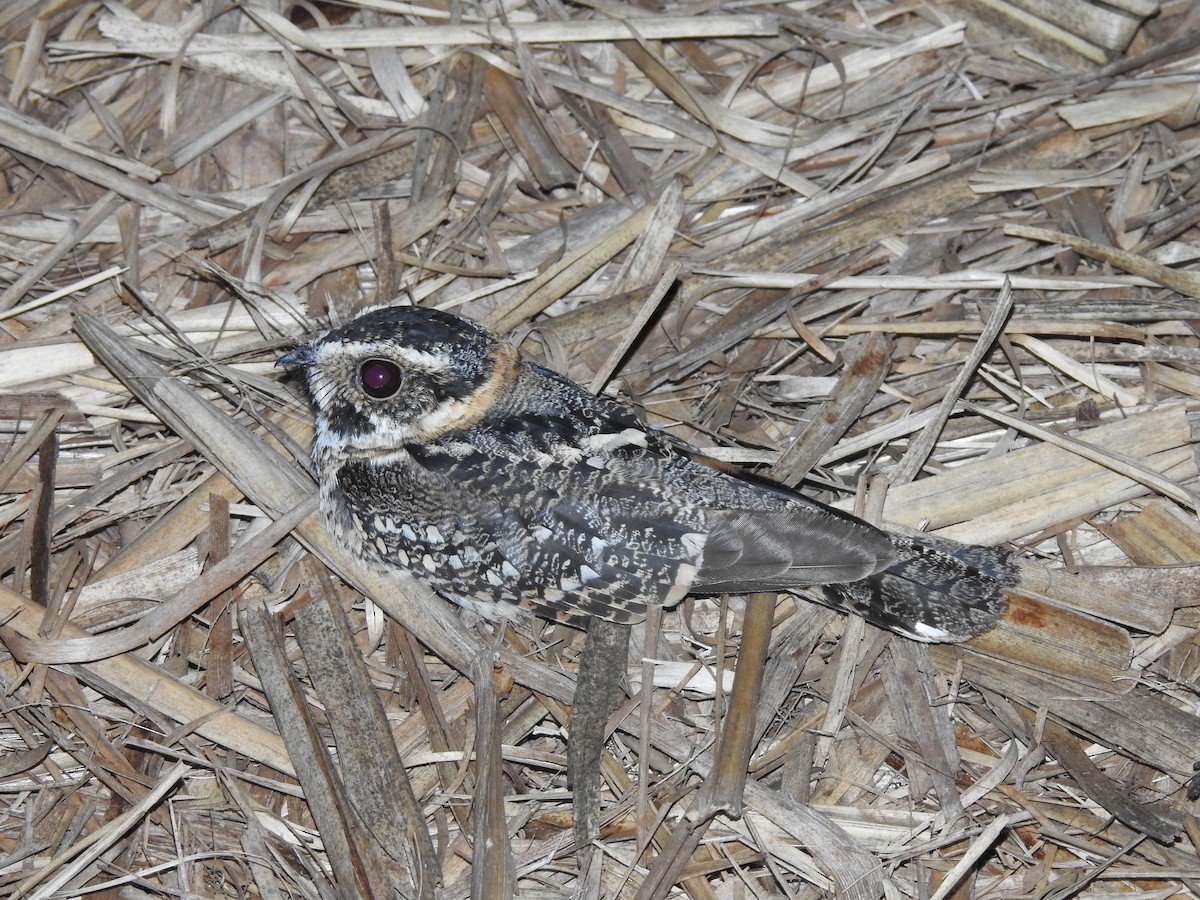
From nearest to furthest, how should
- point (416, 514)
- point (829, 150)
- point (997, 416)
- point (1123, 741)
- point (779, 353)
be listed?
point (1123, 741)
point (416, 514)
point (997, 416)
point (779, 353)
point (829, 150)

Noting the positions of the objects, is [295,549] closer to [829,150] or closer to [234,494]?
[234,494]

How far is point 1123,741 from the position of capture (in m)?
2.94

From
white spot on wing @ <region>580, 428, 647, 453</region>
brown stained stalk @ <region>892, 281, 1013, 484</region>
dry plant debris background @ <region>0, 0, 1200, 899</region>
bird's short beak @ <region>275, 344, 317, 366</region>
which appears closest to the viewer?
dry plant debris background @ <region>0, 0, 1200, 899</region>

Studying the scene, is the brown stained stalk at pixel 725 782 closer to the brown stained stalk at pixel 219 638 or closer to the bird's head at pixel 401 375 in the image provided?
the bird's head at pixel 401 375

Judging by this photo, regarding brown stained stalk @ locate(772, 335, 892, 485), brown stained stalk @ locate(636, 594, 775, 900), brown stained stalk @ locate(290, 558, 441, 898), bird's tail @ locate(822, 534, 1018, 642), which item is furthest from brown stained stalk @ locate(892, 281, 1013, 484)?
brown stained stalk @ locate(290, 558, 441, 898)

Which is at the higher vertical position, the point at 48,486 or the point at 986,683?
the point at 48,486

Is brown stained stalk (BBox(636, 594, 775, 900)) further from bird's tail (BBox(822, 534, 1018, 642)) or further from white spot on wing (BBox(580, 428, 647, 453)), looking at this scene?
white spot on wing (BBox(580, 428, 647, 453))

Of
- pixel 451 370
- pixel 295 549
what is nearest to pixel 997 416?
pixel 451 370

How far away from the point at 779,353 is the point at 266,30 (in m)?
2.26

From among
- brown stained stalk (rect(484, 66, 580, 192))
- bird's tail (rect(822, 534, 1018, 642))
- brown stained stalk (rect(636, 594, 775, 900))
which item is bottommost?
brown stained stalk (rect(636, 594, 775, 900))

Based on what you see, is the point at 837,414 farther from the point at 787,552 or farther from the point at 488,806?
the point at 488,806

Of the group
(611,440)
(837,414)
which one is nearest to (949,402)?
(837,414)

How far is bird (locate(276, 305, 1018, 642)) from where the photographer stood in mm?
3004

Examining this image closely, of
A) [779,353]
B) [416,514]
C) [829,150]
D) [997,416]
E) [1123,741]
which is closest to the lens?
[1123,741]
